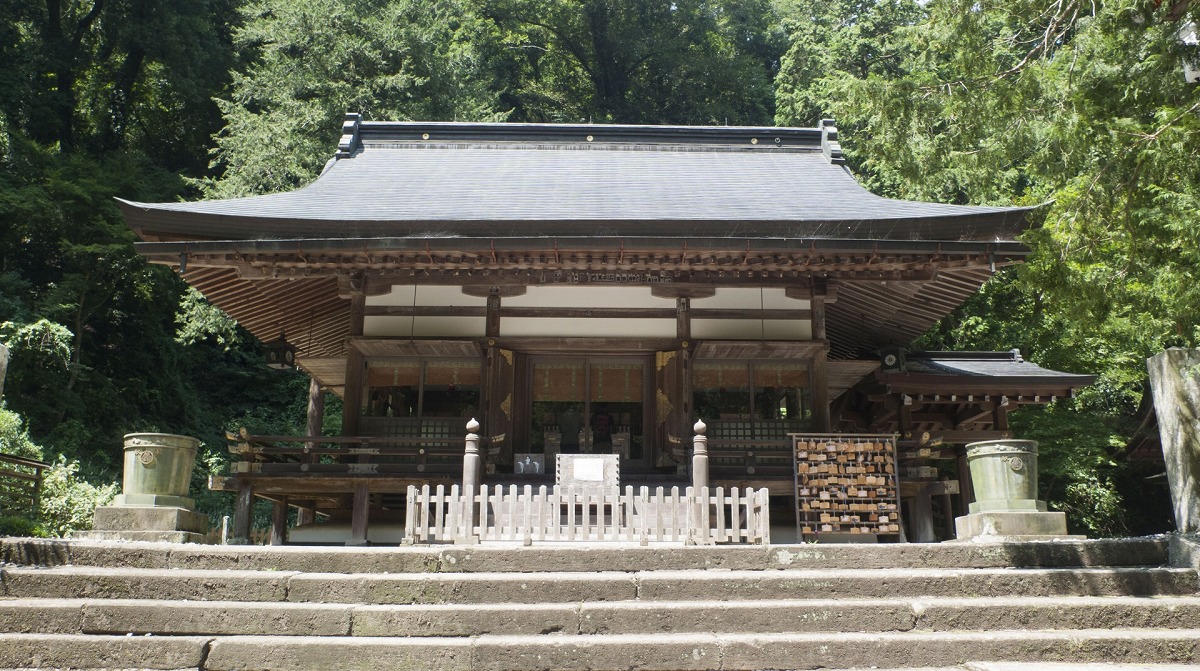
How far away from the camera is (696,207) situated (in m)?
11.2

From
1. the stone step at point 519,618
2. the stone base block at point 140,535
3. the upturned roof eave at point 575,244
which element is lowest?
the stone step at point 519,618

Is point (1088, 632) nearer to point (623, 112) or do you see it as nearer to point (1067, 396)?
point (1067, 396)

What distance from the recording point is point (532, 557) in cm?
637

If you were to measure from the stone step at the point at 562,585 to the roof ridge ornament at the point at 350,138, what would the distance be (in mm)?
9423

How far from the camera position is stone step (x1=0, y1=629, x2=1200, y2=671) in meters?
5.27

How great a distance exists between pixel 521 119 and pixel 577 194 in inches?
930

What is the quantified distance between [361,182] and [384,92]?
1303cm

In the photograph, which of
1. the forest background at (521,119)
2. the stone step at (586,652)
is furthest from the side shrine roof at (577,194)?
the stone step at (586,652)

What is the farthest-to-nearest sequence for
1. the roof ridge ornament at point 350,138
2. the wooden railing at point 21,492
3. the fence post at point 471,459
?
1. the roof ridge ornament at point 350,138
2. the wooden railing at point 21,492
3. the fence post at point 471,459

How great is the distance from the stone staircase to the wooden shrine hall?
377 centimetres

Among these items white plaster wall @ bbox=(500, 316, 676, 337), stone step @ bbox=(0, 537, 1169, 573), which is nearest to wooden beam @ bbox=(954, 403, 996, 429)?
white plaster wall @ bbox=(500, 316, 676, 337)

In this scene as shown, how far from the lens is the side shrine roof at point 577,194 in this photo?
992cm

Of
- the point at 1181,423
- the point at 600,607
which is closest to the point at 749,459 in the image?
the point at 1181,423

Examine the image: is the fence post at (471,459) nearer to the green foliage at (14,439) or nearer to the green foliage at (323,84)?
the green foliage at (14,439)
